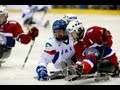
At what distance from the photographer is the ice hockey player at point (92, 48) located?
4.17 meters

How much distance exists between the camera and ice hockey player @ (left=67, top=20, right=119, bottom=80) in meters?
4.17

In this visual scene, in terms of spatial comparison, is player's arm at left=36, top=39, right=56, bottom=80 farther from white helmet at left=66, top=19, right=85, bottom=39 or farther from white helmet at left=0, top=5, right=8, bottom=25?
white helmet at left=0, top=5, right=8, bottom=25

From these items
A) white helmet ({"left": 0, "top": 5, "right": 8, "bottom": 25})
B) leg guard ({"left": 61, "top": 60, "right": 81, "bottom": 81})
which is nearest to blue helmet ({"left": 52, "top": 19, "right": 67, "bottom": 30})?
leg guard ({"left": 61, "top": 60, "right": 81, "bottom": 81})

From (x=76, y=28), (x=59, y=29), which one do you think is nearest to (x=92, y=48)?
(x=76, y=28)

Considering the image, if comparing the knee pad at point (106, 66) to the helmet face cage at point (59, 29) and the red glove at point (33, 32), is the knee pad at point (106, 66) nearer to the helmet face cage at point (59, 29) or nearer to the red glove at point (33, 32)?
the helmet face cage at point (59, 29)

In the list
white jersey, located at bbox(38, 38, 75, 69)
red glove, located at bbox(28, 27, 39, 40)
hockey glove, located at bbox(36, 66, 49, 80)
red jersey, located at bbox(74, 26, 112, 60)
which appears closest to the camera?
red jersey, located at bbox(74, 26, 112, 60)

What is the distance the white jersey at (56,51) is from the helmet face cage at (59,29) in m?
0.07

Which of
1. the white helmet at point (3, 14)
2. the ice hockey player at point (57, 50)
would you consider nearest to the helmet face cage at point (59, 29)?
the ice hockey player at point (57, 50)

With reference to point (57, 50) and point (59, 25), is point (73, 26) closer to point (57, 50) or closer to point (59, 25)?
point (59, 25)

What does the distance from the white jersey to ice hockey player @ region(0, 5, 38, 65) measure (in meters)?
0.52
